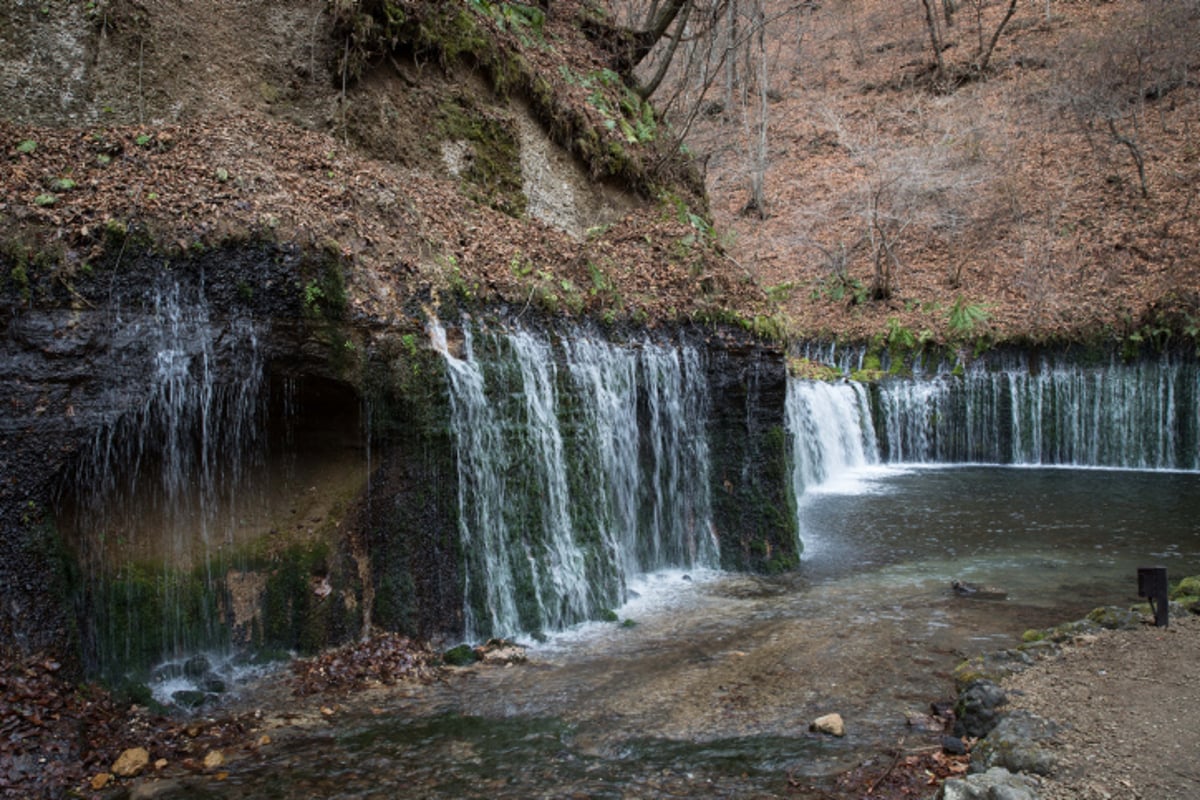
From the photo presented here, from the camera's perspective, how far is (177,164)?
7.11 meters

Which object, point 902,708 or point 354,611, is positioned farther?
point 354,611

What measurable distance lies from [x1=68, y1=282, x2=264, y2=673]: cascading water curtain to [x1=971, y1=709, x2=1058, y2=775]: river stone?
17.9 feet

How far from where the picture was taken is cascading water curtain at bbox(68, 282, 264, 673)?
5.84 meters

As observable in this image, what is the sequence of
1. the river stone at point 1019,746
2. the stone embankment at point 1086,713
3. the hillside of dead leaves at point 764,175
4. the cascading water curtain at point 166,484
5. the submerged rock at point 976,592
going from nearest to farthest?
the stone embankment at point 1086,713
the river stone at point 1019,746
the cascading water curtain at point 166,484
the hillside of dead leaves at point 764,175
the submerged rock at point 976,592

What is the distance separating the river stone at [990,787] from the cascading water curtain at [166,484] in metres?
5.31

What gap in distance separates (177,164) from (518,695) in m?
5.54

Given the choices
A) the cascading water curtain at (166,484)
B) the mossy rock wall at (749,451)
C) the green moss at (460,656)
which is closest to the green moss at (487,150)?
the mossy rock wall at (749,451)

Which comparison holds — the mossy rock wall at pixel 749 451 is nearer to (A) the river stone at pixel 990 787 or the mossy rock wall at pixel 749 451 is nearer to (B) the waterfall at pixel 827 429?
(B) the waterfall at pixel 827 429

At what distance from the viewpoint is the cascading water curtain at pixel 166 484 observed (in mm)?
5836

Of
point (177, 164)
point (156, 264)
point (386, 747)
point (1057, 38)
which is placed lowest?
point (386, 747)

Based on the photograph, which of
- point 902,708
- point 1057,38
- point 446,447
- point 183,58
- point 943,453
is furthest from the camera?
point 1057,38

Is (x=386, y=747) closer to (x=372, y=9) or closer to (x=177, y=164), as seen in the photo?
(x=177, y=164)

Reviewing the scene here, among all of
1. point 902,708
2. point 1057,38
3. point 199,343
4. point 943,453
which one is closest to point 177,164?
point 199,343

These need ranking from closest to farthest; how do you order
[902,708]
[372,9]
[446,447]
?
[902,708] < [446,447] < [372,9]
